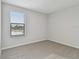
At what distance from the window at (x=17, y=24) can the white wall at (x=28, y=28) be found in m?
0.19

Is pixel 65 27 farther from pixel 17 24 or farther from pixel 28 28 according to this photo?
pixel 17 24

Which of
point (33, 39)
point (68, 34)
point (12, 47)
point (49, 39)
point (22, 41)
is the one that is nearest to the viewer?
point (12, 47)

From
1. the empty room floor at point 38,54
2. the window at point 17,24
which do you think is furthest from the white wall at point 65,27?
the window at point 17,24

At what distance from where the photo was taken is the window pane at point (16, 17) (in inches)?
143

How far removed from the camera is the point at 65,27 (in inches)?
178

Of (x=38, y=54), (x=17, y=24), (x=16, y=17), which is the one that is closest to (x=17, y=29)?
(x=17, y=24)

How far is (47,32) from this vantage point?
18.4ft

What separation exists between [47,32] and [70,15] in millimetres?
1982

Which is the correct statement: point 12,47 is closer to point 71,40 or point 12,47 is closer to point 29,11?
point 29,11

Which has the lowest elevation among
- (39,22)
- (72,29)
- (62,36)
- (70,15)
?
(62,36)

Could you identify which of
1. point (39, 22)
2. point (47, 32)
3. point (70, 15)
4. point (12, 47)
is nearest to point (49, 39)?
point (47, 32)

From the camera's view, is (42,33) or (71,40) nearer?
(71,40)

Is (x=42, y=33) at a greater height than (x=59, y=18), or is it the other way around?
(x=59, y=18)

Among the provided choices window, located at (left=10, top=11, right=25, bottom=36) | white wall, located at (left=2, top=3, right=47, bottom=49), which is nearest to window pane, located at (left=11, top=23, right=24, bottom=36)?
window, located at (left=10, top=11, right=25, bottom=36)
